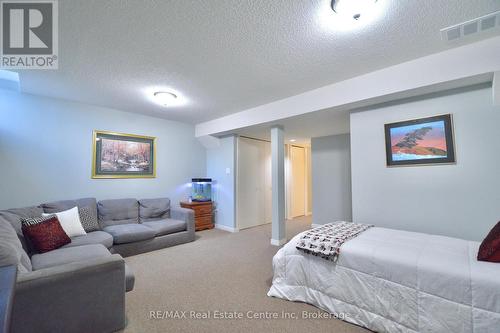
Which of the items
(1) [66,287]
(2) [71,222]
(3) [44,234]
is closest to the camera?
(1) [66,287]

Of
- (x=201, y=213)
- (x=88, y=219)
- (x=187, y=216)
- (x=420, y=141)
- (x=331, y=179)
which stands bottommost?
(x=201, y=213)

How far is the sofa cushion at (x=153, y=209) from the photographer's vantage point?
4050 mm

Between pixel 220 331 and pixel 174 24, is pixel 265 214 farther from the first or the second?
pixel 174 24

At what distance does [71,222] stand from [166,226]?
50.9 inches

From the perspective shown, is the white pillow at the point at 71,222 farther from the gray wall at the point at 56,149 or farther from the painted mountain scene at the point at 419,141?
the painted mountain scene at the point at 419,141

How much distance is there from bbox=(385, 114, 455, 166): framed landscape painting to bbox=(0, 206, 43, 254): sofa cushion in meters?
4.51

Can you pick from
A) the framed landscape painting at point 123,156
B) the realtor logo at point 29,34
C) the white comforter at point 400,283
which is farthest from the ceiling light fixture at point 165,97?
the white comforter at point 400,283

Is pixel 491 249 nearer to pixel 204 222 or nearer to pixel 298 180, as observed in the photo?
pixel 204 222

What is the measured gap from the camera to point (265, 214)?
5738mm

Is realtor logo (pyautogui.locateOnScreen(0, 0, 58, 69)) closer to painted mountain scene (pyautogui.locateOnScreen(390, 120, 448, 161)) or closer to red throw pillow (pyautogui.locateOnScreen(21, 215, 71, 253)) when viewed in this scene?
red throw pillow (pyautogui.locateOnScreen(21, 215, 71, 253))

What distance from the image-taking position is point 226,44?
6.85 feet

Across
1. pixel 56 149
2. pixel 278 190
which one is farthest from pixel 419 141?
pixel 56 149

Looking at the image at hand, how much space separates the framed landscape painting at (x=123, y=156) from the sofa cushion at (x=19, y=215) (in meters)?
1.07

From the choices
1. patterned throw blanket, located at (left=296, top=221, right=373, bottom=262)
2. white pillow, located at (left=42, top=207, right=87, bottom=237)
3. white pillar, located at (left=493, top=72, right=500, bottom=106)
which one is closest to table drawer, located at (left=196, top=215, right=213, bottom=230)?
white pillow, located at (left=42, top=207, right=87, bottom=237)
